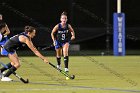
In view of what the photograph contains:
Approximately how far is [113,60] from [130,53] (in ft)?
11.3

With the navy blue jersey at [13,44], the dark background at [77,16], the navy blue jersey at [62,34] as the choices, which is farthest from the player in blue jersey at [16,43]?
the dark background at [77,16]

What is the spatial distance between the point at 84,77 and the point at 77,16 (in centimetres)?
913

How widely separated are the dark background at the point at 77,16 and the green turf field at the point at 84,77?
9.94ft

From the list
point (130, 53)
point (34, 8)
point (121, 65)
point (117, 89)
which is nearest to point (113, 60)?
point (121, 65)

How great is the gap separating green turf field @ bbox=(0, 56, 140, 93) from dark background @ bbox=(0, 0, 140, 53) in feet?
9.94

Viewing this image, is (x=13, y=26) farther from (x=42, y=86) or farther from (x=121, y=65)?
(x=42, y=86)

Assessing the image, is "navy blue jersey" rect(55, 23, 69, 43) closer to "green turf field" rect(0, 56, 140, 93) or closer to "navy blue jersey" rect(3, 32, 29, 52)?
"green turf field" rect(0, 56, 140, 93)

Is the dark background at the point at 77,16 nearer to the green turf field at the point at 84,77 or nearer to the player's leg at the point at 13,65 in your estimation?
the green turf field at the point at 84,77

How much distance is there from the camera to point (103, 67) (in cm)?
1669

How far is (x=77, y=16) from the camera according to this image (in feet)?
74.2

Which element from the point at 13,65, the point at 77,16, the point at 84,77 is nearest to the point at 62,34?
the point at 84,77

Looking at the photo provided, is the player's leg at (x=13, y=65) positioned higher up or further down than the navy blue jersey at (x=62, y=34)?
further down

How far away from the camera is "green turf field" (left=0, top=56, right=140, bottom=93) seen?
11.2 m

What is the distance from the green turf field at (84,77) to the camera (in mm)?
11172
